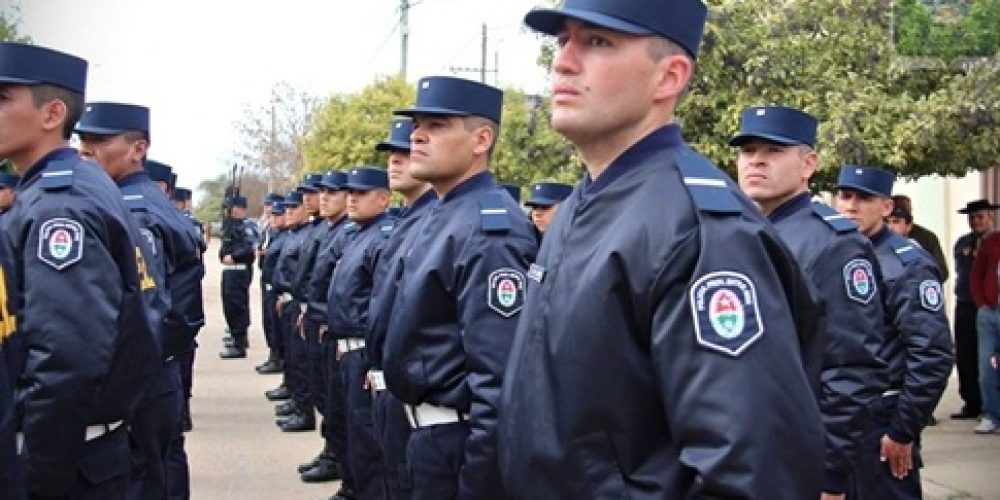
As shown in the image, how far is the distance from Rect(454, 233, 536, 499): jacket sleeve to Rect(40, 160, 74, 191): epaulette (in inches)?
54.7

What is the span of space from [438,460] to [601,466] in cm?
200

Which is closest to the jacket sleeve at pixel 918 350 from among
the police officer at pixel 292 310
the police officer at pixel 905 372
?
the police officer at pixel 905 372

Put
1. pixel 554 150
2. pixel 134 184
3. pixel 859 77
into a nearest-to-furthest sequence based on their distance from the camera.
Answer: pixel 134 184
pixel 859 77
pixel 554 150

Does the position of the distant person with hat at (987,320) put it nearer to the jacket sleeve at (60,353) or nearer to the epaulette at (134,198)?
the epaulette at (134,198)

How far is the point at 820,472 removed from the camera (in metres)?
2.21

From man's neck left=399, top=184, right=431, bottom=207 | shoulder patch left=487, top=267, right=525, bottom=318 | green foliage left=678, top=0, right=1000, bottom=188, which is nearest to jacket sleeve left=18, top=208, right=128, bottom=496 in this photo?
shoulder patch left=487, top=267, right=525, bottom=318

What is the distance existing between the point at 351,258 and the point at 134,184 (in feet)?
5.35

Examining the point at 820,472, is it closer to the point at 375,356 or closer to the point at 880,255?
the point at 375,356

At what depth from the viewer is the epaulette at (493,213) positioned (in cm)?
425

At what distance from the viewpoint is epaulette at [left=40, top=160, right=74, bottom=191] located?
13.0 ft

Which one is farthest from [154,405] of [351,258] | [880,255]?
[880,255]

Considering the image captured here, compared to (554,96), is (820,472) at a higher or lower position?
lower

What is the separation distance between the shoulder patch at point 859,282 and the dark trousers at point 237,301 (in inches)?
522

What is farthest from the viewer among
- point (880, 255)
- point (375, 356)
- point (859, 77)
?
point (859, 77)
